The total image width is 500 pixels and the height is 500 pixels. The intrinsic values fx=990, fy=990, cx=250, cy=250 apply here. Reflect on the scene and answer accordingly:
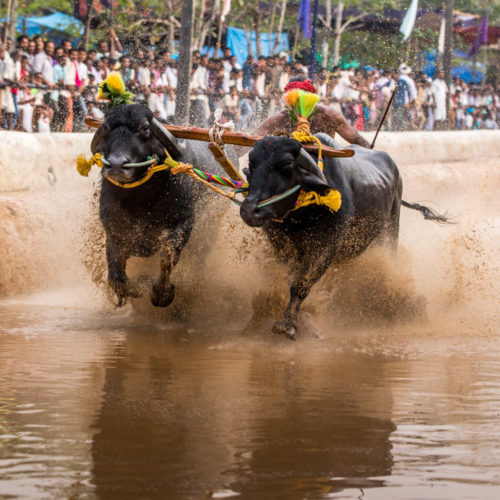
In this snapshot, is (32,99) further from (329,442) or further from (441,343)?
(329,442)

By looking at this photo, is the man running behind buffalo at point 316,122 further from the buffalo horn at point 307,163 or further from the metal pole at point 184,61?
the metal pole at point 184,61

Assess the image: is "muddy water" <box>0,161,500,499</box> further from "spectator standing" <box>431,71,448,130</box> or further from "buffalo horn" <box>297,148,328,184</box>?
"spectator standing" <box>431,71,448,130</box>

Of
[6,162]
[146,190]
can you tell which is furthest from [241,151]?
[6,162]

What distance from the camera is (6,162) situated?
11523 millimetres

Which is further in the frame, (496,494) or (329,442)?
(329,442)

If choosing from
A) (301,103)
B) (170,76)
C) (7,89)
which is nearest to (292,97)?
(301,103)

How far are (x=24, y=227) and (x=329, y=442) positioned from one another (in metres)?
6.71

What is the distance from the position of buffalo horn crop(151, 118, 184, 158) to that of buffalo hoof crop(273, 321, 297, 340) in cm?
149

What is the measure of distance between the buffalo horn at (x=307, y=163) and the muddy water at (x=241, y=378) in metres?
1.03

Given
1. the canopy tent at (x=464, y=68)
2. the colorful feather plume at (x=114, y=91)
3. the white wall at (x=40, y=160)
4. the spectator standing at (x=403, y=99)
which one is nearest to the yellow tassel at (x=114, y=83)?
the colorful feather plume at (x=114, y=91)

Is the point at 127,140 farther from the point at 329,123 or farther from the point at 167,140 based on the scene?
the point at 329,123

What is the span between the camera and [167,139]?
7.09m

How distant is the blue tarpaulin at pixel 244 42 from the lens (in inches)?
964

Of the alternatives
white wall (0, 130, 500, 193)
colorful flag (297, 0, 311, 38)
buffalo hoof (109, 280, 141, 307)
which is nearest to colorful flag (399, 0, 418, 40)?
colorful flag (297, 0, 311, 38)
